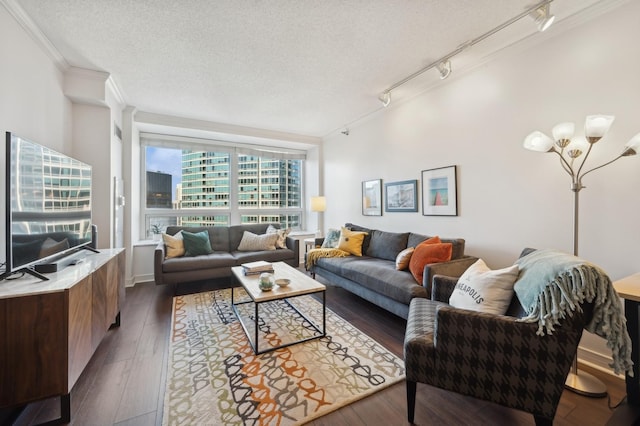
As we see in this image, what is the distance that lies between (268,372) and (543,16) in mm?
3224

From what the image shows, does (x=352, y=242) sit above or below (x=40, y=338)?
above

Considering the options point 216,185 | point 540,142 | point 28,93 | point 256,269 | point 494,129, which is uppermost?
point 28,93

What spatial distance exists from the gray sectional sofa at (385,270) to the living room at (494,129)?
294mm

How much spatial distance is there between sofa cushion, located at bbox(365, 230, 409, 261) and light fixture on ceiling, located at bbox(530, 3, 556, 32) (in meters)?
2.28

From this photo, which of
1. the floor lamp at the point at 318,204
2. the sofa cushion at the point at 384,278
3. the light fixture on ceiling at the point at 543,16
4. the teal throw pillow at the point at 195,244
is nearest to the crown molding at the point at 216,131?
the floor lamp at the point at 318,204

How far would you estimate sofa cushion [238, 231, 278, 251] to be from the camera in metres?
4.37

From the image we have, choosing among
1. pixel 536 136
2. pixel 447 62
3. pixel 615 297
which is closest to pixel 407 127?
pixel 447 62

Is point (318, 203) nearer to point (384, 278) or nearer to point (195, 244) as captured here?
point (195, 244)

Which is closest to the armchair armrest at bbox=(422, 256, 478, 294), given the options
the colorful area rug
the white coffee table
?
the colorful area rug

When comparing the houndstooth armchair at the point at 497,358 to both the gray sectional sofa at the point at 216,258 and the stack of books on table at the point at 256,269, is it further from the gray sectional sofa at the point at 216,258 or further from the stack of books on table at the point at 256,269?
the gray sectional sofa at the point at 216,258

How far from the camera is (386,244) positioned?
11.5ft

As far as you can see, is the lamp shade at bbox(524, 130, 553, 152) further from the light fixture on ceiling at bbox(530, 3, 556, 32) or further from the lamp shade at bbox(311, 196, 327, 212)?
the lamp shade at bbox(311, 196, 327, 212)

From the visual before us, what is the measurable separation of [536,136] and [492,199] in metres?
0.83

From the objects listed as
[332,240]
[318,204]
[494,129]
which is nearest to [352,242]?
[332,240]
